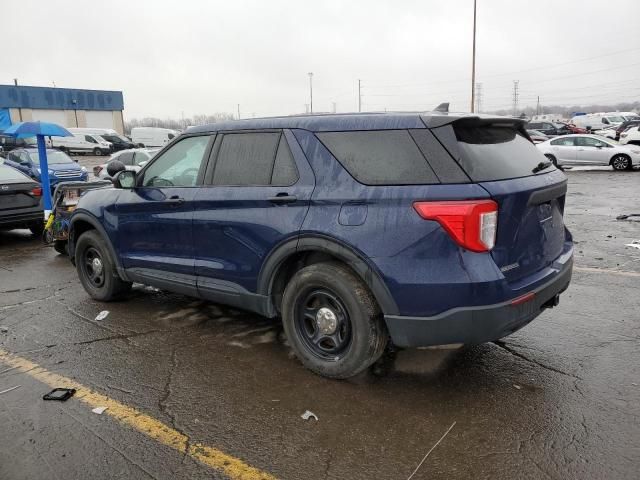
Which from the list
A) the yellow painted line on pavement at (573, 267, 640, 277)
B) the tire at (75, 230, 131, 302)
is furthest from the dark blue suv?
the yellow painted line on pavement at (573, 267, 640, 277)

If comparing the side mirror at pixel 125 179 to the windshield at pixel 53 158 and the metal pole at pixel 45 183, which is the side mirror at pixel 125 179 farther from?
the windshield at pixel 53 158

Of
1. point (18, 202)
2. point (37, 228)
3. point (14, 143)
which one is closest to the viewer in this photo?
point (18, 202)

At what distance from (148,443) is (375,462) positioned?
1.29 meters

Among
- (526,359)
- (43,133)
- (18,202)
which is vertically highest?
(43,133)

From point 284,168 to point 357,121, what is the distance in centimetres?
63

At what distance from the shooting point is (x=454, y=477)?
2566 mm

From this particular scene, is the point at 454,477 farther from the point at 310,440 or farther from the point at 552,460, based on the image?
the point at 310,440

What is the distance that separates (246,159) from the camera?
13.0 feet

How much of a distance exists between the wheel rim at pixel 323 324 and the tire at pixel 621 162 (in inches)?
790

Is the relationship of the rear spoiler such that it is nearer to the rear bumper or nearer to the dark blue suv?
the dark blue suv

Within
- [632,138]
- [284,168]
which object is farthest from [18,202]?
[632,138]

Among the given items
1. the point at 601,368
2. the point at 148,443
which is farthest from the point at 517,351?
the point at 148,443

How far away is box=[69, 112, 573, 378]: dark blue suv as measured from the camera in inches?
117

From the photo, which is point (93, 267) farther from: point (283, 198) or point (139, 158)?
point (139, 158)
